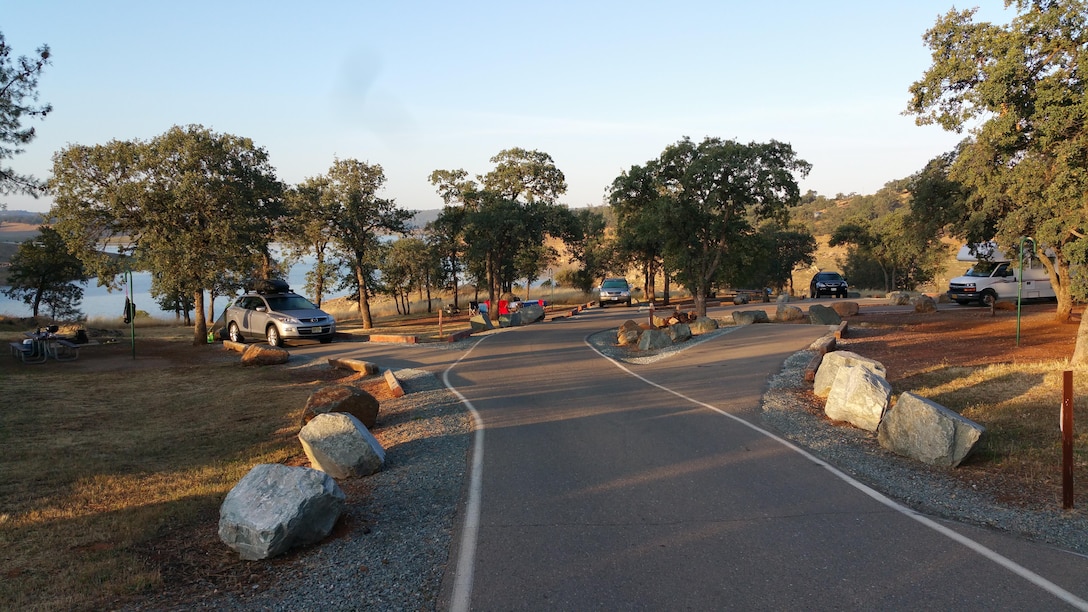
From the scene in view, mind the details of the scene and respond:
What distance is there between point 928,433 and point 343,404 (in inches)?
291

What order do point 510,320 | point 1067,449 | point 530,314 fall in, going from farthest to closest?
point 530,314 → point 510,320 → point 1067,449

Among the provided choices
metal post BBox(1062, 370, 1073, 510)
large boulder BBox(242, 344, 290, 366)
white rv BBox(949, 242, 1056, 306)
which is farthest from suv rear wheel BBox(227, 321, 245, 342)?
white rv BBox(949, 242, 1056, 306)

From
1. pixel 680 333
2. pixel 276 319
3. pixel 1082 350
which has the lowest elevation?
pixel 680 333

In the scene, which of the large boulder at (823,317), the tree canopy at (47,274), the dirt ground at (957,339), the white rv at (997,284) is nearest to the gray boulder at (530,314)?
the large boulder at (823,317)

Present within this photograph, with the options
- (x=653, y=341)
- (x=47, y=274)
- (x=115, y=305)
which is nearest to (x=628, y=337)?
(x=653, y=341)

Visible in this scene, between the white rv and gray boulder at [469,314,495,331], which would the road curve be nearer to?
gray boulder at [469,314,495,331]

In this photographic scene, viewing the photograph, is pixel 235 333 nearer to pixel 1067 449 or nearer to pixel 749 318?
pixel 749 318

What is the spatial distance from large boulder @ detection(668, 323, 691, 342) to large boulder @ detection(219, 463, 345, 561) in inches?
641

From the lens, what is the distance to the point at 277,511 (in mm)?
5031

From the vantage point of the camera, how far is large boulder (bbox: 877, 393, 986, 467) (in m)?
7.09

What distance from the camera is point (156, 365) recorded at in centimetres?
1920

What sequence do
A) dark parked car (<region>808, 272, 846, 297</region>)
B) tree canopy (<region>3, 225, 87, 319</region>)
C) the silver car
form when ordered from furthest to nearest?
1. dark parked car (<region>808, 272, 846, 297</region>)
2. tree canopy (<region>3, 225, 87, 319</region>)
3. the silver car

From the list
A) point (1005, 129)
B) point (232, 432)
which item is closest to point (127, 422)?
point (232, 432)

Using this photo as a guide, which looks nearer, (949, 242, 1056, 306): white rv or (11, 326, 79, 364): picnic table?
(11, 326, 79, 364): picnic table
